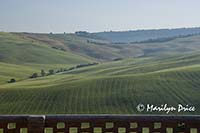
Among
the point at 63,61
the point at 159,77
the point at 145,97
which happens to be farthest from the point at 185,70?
the point at 63,61

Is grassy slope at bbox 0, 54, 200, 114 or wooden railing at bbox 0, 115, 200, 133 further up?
grassy slope at bbox 0, 54, 200, 114

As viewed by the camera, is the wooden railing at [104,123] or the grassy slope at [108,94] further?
the grassy slope at [108,94]

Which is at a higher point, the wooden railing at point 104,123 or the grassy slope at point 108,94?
the grassy slope at point 108,94

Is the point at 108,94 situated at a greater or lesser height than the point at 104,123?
greater

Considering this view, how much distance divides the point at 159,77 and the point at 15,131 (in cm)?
6825

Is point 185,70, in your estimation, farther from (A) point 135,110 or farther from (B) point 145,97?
(A) point 135,110

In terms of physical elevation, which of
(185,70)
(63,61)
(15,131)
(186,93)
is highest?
(63,61)

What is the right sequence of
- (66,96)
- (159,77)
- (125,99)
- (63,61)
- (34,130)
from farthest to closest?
(63,61), (159,77), (66,96), (125,99), (34,130)

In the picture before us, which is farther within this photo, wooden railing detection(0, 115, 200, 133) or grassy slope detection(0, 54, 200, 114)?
grassy slope detection(0, 54, 200, 114)

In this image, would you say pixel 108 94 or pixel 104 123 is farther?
pixel 108 94

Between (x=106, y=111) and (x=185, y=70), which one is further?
(x=185, y=70)

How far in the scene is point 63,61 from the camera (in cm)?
19212

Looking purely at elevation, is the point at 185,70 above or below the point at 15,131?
above

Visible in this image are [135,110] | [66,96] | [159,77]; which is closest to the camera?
[135,110]
